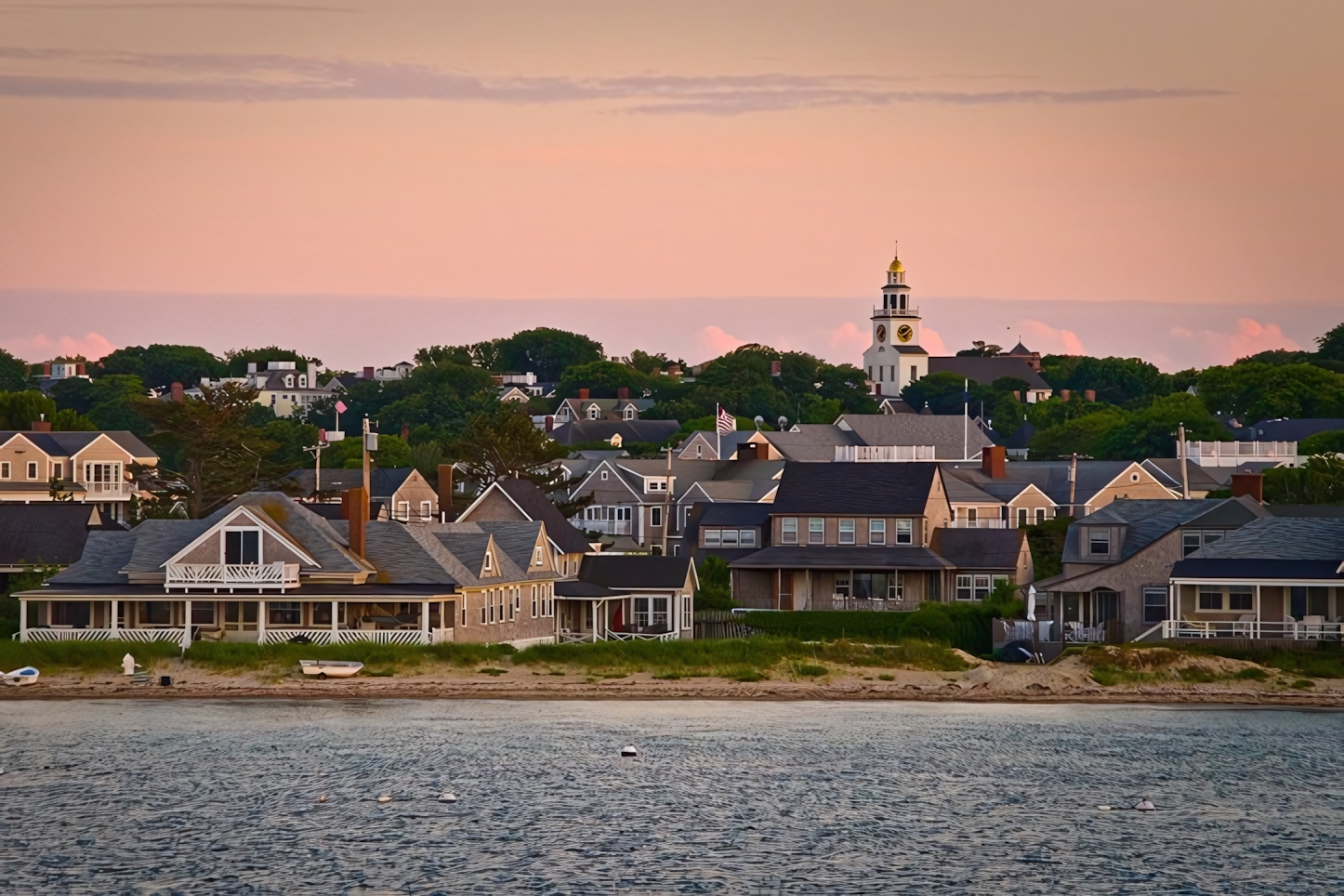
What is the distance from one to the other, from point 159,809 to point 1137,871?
21266mm

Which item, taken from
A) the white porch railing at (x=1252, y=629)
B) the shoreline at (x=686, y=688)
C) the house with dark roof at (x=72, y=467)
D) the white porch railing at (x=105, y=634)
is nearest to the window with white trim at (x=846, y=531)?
the shoreline at (x=686, y=688)

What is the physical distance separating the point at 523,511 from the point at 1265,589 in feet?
89.8

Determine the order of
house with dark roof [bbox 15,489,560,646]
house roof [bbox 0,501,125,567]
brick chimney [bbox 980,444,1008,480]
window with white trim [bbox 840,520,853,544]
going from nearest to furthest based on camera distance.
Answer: house with dark roof [bbox 15,489,560,646], house roof [bbox 0,501,125,567], window with white trim [bbox 840,520,853,544], brick chimney [bbox 980,444,1008,480]

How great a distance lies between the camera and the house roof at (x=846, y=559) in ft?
283

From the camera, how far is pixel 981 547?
3433 inches

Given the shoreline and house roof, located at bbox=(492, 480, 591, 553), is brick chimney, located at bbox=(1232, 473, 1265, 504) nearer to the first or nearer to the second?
the shoreline

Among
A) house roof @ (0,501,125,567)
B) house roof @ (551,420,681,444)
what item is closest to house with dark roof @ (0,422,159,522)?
house roof @ (0,501,125,567)

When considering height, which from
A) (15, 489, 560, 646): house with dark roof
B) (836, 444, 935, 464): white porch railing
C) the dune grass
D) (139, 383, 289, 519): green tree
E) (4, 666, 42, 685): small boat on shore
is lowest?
(4, 666, 42, 685): small boat on shore

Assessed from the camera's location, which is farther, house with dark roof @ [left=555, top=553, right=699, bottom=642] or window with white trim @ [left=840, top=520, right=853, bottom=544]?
window with white trim @ [left=840, top=520, right=853, bottom=544]

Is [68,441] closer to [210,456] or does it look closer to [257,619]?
[210,456]

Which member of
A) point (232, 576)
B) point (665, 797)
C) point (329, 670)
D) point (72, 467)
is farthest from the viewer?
point (72, 467)

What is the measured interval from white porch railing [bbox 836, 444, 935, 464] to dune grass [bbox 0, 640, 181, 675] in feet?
235

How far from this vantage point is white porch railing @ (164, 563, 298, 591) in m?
70.6

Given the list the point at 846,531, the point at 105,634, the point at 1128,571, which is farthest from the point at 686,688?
the point at 846,531
